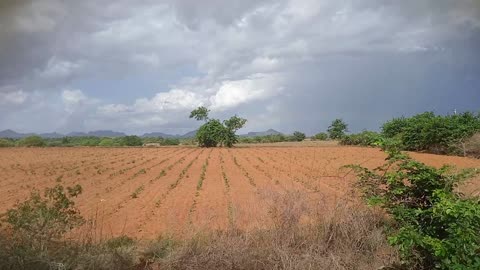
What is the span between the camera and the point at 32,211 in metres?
6.60

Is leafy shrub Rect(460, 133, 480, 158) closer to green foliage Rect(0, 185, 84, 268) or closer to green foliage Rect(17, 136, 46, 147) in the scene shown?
green foliage Rect(0, 185, 84, 268)

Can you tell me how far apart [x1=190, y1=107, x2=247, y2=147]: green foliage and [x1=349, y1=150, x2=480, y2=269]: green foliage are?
70.4 meters

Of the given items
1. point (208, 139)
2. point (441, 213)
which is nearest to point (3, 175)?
point (441, 213)

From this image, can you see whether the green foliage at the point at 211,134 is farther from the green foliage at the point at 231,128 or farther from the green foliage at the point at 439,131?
the green foliage at the point at 439,131

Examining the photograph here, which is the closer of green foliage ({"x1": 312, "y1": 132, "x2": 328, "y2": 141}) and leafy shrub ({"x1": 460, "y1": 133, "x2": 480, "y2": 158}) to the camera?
leafy shrub ({"x1": 460, "y1": 133, "x2": 480, "y2": 158})

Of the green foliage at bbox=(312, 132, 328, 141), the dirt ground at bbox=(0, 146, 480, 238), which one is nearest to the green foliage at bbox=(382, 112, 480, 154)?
the dirt ground at bbox=(0, 146, 480, 238)

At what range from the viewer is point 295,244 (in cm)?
705

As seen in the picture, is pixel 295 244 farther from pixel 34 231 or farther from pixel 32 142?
pixel 32 142

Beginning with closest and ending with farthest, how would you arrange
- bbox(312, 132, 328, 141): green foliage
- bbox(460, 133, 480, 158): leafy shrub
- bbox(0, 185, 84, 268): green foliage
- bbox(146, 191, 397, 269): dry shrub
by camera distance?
1. bbox(0, 185, 84, 268): green foliage
2. bbox(146, 191, 397, 269): dry shrub
3. bbox(460, 133, 480, 158): leafy shrub
4. bbox(312, 132, 328, 141): green foliage

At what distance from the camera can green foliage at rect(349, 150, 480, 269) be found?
18.3ft

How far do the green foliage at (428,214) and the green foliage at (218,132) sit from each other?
70408 millimetres

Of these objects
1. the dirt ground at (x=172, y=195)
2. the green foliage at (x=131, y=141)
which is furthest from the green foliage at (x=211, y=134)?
the dirt ground at (x=172, y=195)

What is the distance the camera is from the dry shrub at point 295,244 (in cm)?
657

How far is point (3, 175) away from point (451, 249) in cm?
2781
